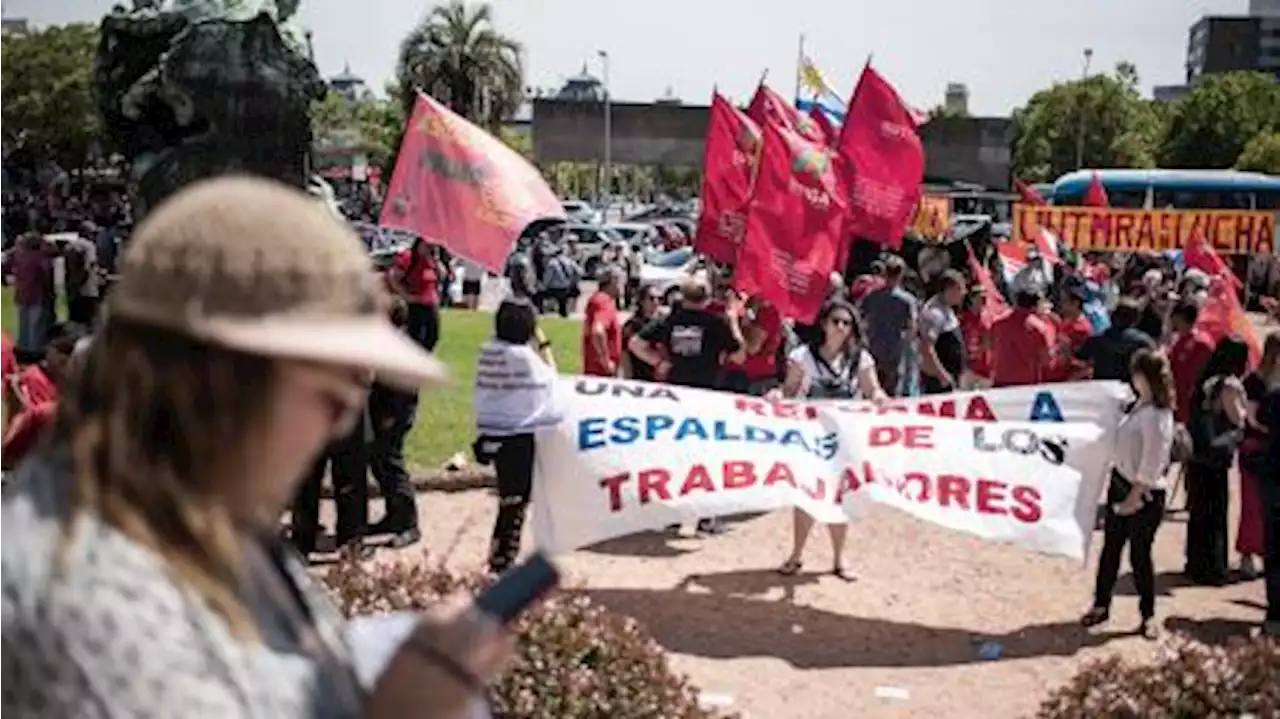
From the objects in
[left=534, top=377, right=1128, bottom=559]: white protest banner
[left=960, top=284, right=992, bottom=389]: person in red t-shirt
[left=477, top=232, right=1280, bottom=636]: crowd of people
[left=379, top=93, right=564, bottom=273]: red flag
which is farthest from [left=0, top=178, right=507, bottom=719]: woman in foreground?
[left=960, top=284, right=992, bottom=389]: person in red t-shirt

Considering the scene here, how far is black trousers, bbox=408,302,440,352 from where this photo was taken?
12.3 meters

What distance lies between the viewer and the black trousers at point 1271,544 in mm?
8227

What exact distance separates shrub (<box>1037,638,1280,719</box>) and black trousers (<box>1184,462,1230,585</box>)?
462 centimetres

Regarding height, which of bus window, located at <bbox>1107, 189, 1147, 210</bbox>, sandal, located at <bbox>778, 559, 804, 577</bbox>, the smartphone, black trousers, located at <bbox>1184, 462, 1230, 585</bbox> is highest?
bus window, located at <bbox>1107, 189, 1147, 210</bbox>

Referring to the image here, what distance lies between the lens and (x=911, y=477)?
824 cm

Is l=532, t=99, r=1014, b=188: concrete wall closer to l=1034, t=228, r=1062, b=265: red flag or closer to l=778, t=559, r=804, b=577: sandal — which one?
l=1034, t=228, r=1062, b=265: red flag

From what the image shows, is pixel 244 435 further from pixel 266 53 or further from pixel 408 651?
pixel 266 53

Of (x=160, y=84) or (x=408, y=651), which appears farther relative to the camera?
(x=160, y=84)

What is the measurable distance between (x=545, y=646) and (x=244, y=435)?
3640 mm

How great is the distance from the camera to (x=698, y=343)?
10258mm

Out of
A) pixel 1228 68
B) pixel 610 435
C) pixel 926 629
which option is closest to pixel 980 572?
pixel 926 629

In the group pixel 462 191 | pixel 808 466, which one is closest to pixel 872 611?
pixel 808 466

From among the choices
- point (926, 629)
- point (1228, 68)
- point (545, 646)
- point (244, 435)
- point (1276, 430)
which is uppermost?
point (1228, 68)

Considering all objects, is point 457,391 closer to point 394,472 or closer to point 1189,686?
point 394,472
